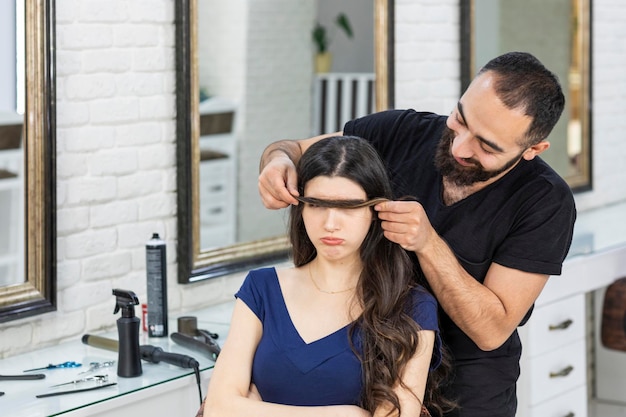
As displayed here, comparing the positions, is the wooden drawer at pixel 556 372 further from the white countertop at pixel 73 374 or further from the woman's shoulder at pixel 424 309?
the woman's shoulder at pixel 424 309

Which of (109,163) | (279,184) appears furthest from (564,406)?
(279,184)

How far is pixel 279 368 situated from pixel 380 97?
188cm

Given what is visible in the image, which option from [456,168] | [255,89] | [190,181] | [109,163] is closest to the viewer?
[456,168]

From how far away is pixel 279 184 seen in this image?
7.32ft

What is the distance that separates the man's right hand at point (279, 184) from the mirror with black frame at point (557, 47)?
2.15m

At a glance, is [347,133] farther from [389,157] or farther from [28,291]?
[28,291]

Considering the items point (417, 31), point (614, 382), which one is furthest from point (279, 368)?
point (614, 382)

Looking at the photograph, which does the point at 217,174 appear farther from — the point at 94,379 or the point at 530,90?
the point at 530,90

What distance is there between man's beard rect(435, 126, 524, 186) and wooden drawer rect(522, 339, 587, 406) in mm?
1502

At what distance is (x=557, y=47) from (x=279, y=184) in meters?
2.87

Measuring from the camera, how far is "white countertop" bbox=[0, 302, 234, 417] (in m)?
2.36

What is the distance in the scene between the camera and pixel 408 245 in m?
2.19

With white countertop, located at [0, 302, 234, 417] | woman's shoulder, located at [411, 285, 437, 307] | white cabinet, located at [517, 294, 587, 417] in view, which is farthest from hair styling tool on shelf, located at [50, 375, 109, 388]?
white cabinet, located at [517, 294, 587, 417]

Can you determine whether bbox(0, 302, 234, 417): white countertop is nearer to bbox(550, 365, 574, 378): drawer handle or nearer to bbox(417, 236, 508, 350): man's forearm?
bbox(417, 236, 508, 350): man's forearm
